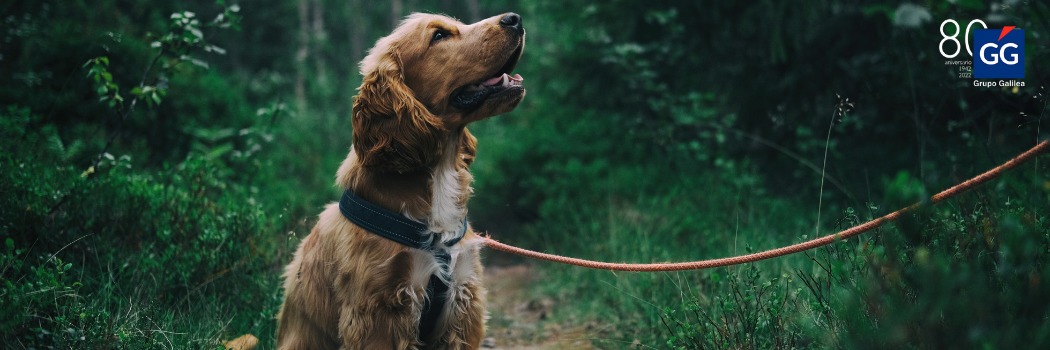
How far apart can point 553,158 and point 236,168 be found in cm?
303

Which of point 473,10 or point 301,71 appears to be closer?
point 301,71

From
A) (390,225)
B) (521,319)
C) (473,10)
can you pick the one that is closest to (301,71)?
(473,10)

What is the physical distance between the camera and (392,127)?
9.87 feet

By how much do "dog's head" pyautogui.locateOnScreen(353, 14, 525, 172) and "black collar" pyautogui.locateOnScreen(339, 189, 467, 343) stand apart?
0.19 metres

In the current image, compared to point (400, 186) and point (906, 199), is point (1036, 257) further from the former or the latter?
point (400, 186)

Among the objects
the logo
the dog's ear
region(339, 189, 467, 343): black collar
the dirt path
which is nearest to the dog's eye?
the dog's ear

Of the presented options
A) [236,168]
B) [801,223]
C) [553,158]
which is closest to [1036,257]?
[801,223]

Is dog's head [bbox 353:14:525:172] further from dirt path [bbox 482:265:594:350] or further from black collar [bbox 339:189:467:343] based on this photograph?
dirt path [bbox 482:265:594:350]

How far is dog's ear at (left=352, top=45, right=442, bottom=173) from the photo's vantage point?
2.99 meters

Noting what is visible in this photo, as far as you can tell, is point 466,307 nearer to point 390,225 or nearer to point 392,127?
point 390,225

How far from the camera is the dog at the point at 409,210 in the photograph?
291cm

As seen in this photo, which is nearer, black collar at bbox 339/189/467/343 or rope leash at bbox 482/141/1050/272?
rope leash at bbox 482/141/1050/272

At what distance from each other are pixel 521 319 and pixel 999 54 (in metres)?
3.36

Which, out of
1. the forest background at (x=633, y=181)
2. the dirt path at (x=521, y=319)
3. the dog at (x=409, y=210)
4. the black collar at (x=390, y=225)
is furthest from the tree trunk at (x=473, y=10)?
the black collar at (x=390, y=225)
